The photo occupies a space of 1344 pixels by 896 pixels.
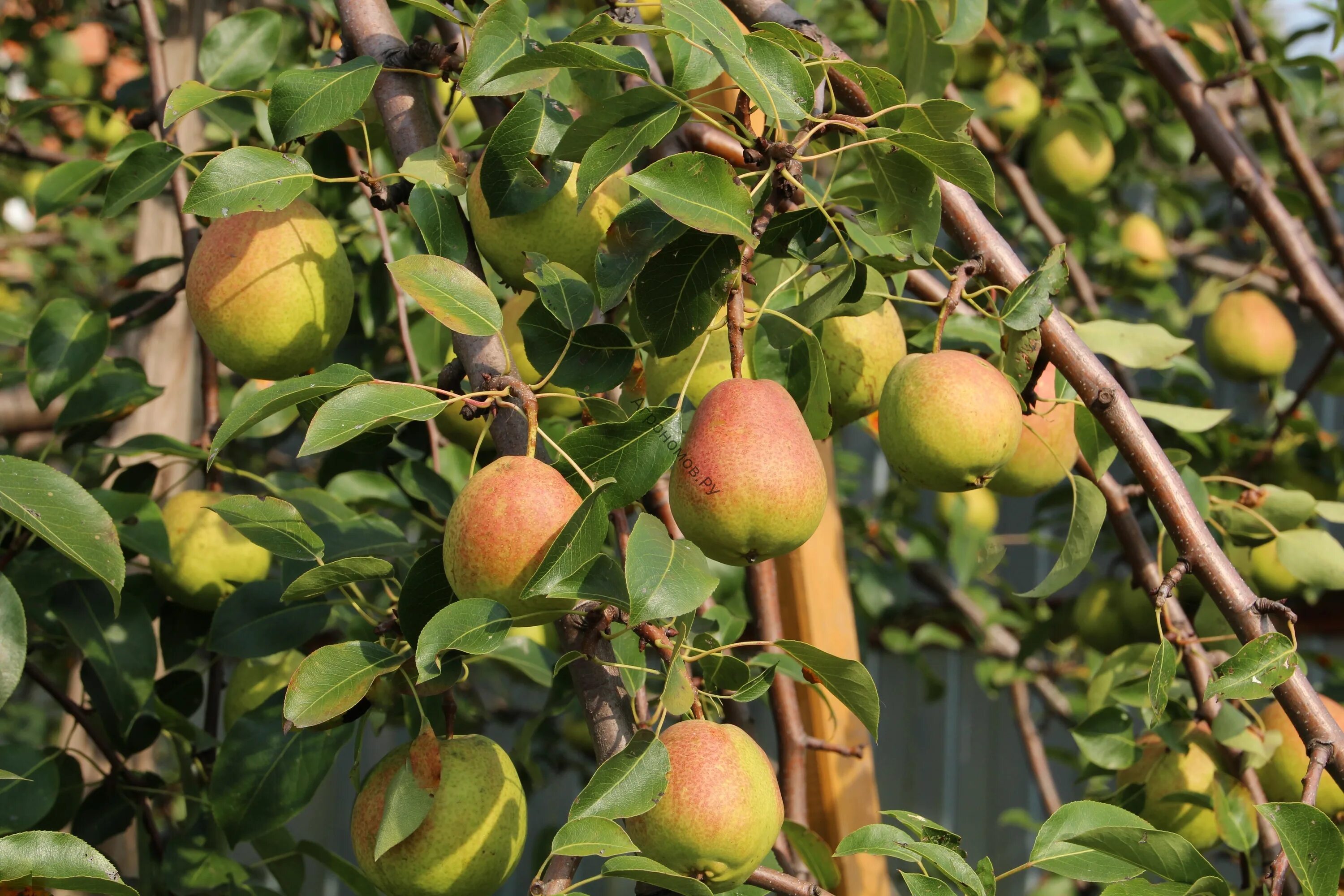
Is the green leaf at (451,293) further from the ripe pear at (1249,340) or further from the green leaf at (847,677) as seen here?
the ripe pear at (1249,340)

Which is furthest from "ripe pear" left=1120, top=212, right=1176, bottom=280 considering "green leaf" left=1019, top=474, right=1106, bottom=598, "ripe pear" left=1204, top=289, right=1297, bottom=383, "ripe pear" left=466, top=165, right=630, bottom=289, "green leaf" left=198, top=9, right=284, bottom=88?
"ripe pear" left=466, top=165, right=630, bottom=289

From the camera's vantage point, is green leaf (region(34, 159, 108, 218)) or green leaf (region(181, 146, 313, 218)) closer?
green leaf (region(181, 146, 313, 218))

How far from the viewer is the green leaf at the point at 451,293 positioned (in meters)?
0.74

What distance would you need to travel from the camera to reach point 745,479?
718 millimetres

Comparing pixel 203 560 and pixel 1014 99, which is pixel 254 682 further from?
pixel 1014 99

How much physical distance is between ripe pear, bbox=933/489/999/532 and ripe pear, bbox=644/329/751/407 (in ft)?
5.20

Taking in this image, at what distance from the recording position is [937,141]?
0.75m

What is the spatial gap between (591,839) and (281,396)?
315 millimetres

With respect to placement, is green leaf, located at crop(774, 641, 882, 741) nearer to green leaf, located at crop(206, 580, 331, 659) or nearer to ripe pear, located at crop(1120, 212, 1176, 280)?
green leaf, located at crop(206, 580, 331, 659)

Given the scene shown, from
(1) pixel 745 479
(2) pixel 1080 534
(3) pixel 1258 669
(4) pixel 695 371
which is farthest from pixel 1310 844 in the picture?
(4) pixel 695 371

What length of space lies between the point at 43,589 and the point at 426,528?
0.49 metres

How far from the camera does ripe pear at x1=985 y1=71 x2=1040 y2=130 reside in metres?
2.14

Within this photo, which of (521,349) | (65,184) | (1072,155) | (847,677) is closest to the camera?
(847,677)

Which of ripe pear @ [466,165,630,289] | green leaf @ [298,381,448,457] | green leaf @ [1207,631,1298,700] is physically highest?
ripe pear @ [466,165,630,289]
